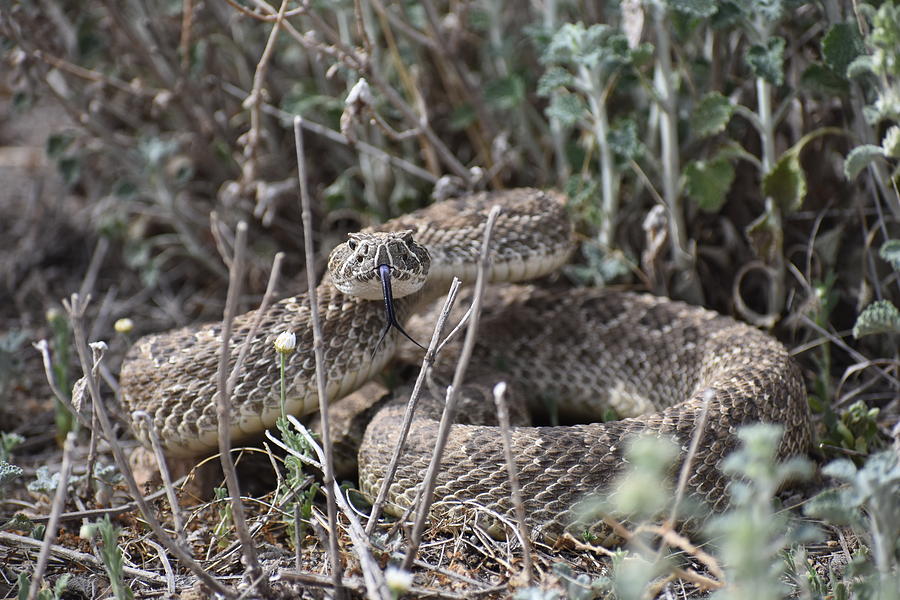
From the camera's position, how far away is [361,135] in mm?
5797

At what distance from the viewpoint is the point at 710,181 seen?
4883 mm

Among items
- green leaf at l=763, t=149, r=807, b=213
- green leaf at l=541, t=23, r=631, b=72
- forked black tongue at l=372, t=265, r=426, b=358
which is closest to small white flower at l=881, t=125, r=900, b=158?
green leaf at l=763, t=149, r=807, b=213

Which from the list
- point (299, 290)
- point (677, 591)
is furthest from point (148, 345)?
point (677, 591)

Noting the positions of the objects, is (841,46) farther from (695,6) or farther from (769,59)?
(695,6)

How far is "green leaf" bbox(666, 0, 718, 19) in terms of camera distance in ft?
14.1

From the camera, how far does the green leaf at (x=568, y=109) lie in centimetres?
490

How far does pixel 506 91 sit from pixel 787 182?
5.77 feet

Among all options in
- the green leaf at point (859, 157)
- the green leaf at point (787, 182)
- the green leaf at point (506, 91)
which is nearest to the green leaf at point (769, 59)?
the green leaf at point (787, 182)

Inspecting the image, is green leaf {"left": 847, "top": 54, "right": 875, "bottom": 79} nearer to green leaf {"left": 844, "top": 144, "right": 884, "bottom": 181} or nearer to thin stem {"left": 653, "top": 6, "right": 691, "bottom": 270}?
green leaf {"left": 844, "top": 144, "right": 884, "bottom": 181}

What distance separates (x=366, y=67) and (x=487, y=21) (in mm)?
1257

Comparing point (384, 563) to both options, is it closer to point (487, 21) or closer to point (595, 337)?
point (595, 337)

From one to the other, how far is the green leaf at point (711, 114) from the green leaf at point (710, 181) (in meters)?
0.20

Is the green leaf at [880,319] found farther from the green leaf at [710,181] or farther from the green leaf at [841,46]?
the green leaf at [841,46]

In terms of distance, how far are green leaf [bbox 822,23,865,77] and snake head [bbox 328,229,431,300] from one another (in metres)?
2.26
